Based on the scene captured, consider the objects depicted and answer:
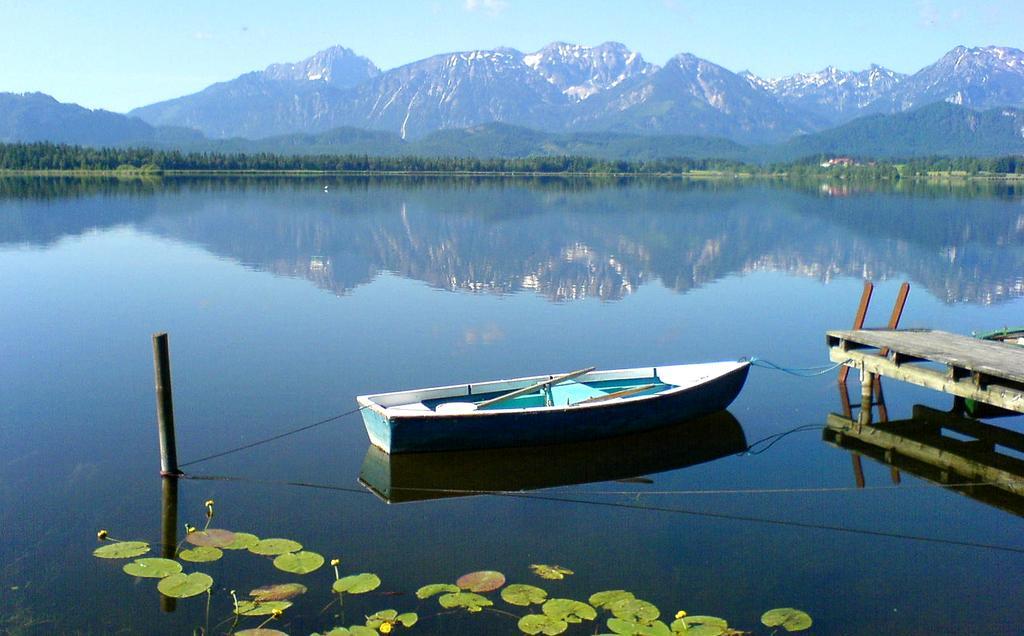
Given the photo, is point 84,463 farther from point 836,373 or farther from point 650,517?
point 836,373

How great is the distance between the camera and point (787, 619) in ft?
42.8

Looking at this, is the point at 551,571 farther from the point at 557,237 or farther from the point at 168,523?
the point at 557,237

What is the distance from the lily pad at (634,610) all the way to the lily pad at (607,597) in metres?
0.07

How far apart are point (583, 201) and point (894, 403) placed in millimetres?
97346

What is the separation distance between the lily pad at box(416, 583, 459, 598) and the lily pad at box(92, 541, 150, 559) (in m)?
4.74

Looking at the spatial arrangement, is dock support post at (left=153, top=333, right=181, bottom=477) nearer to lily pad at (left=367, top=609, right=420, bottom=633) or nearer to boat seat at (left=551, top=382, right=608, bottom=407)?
lily pad at (left=367, top=609, right=420, bottom=633)

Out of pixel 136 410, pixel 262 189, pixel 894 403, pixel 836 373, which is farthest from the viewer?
pixel 262 189

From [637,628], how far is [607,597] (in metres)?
1.00

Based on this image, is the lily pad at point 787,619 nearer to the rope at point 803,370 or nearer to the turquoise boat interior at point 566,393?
the turquoise boat interior at point 566,393

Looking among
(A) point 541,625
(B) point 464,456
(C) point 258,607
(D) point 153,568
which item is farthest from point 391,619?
(B) point 464,456

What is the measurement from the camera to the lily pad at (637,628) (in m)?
12.2

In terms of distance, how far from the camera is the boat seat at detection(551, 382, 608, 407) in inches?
864

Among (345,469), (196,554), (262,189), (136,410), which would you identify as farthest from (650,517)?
(262,189)

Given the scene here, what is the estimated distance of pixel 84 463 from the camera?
19.2 m
